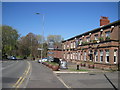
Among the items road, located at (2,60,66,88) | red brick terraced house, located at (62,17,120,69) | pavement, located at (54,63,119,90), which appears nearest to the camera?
road, located at (2,60,66,88)

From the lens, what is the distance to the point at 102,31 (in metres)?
27.7

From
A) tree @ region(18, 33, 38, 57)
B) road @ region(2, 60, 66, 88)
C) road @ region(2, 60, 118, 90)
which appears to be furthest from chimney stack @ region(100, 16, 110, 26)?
tree @ region(18, 33, 38, 57)

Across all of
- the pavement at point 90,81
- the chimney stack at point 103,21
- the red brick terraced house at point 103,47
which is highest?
the chimney stack at point 103,21

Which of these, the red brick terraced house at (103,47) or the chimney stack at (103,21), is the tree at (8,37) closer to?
the red brick terraced house at (103,47)

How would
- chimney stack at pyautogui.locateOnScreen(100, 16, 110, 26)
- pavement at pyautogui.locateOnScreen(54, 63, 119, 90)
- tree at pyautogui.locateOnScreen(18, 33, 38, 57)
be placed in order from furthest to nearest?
1. tree at pyautogui.locateOnScreen(18, 33, 38, 57)
2. chimney stack at pyautogui.locateOnScreen(100, 16, 110, 26)
3. pavement at pyautogui.locateOnScreen(54, 63, 119, 90)

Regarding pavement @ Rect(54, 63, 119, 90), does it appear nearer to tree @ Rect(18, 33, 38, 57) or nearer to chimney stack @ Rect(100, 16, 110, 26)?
chimney stack @ Rect(100, 16, 110, 26)

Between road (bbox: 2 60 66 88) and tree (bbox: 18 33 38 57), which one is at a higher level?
tree (bbox: 18 33 38 57)

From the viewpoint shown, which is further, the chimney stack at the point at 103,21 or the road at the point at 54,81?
the chimney stack at the point at 103,21

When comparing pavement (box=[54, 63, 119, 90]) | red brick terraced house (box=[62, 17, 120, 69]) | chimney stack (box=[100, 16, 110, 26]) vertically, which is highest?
chimney stack (box=[100, 16, 110, 26])

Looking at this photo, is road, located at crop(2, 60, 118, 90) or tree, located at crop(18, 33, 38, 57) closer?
road, located at crop(2, 60, 118, 90)

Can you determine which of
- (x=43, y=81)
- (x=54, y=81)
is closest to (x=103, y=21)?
(x=54, y=81)

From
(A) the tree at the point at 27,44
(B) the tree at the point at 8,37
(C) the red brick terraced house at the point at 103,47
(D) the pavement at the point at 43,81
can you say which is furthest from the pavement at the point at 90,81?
(A) the tree at the point at 27,44

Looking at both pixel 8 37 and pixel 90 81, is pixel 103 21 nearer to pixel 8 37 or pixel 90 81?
pixel 90 81

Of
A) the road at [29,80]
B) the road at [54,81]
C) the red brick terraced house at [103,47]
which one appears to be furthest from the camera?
the red brick terraced house at [103,47]
